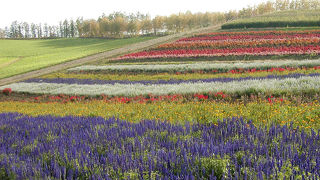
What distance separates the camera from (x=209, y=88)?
40.9 ft

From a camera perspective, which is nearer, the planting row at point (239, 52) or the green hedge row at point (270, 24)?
the planting row at point (239, 52)

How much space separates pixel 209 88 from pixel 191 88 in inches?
40.1

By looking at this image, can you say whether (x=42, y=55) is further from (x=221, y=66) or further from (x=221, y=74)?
(x=221, y=74)

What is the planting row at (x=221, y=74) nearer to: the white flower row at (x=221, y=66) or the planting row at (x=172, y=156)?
the white flower row at (x=221, y=66)

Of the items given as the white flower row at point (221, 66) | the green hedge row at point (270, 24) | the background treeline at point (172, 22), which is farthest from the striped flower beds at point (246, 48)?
the background treeline at point (172, 22)

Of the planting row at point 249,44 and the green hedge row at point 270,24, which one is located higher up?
the green hedge row at point 270,24

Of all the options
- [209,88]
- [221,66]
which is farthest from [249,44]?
[209,88]

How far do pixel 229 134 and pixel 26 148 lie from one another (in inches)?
137

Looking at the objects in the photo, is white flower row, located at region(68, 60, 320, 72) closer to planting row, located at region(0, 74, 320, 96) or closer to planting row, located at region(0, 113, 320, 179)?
planting row, located at region(0, 74, 320, 96)

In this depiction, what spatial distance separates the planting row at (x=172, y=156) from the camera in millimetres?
2895

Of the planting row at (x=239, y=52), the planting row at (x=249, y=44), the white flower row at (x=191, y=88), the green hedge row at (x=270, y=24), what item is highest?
the green hedge row at (x=270, y=24)

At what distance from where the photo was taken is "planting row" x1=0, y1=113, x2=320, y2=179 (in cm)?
289

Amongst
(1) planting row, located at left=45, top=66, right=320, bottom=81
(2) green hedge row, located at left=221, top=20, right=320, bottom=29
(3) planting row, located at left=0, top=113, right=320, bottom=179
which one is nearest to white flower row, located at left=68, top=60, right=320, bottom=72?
(1) planting row, located at left=45, top=66, right=320, bottom=81

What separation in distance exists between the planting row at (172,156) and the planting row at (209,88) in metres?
6.59
